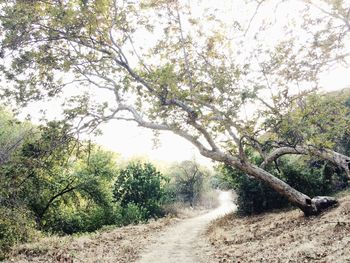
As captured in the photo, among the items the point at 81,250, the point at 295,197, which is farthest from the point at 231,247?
the point at 81,250

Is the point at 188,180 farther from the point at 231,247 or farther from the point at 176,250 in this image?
the point at 231,247

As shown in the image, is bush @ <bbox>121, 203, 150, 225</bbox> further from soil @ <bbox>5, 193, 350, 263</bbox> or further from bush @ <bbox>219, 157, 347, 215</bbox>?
soil @ <bbox>5, 193, 350, 263</bbox>

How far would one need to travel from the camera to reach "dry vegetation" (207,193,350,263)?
28.0 feet

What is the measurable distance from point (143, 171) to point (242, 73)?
2065 cm

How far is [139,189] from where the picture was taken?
30344 mm

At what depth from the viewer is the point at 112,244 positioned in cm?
1452

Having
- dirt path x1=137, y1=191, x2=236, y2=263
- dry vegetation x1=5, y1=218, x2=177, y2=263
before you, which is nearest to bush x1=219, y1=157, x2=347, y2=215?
dirt path x1=137, y1=191, x2=236, y2=263

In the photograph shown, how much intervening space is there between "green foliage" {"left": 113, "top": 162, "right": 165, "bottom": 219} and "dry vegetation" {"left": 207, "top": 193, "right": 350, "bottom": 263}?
1520 cm

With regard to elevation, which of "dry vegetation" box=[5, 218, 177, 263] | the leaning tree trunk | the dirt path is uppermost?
the leaning tree trunk

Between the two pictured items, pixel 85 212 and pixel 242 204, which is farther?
pixel 85 212

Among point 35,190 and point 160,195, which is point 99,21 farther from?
point 160,195

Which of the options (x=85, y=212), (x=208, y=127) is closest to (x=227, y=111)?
(x=208, y=127)

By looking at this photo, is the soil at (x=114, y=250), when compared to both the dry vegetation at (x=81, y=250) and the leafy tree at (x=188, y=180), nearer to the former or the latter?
the dry vegetation at (x=81, y=250)

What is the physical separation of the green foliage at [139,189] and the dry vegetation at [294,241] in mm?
15205
